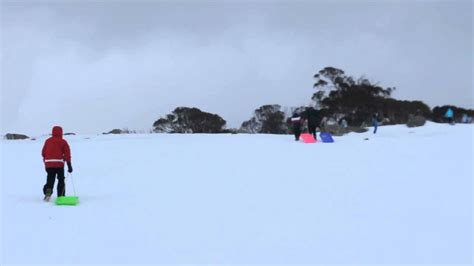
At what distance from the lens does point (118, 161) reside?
17000 millimetres

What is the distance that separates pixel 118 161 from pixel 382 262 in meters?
11.6

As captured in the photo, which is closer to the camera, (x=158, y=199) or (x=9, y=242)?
(x=9, y=242)

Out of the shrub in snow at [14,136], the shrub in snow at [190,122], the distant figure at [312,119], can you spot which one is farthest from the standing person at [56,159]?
the shrub in snow at [190,122]

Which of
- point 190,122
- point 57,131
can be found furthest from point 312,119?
point 190,122

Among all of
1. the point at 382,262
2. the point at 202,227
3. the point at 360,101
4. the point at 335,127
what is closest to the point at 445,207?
the point at 382,262

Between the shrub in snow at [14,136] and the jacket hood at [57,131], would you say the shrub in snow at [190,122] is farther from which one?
the jacket hood at [57,131]

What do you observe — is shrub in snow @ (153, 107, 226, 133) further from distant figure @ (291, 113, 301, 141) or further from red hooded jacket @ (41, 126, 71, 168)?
red hooded jacket @ (41, 126, 71, 168)

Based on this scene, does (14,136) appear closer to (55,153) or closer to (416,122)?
(55,153)

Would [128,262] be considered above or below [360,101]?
below

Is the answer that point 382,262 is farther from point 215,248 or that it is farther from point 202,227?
point 202,227

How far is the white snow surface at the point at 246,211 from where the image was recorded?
717cm

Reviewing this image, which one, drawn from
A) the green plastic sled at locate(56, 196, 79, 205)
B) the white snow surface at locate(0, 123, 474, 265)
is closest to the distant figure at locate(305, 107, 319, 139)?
the white snow surface at locate(0, 123, 474, 265)

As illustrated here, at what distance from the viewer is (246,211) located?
9.44 metres

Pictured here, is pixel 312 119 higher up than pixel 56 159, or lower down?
higher up
